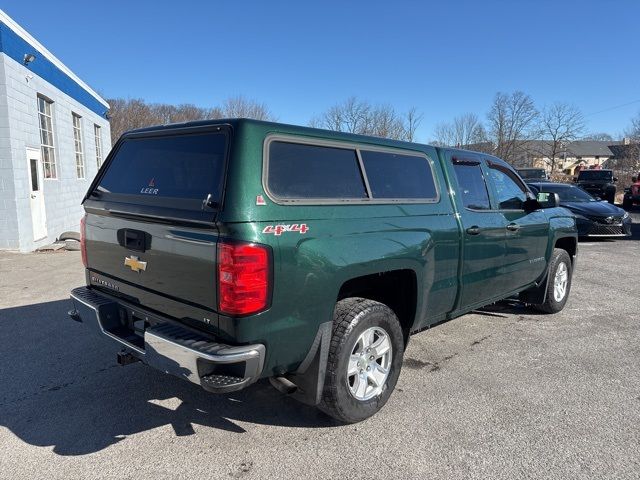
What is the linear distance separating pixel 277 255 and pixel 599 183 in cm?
2611

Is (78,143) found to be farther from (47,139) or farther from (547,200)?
(547,200)

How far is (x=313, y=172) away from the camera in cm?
303

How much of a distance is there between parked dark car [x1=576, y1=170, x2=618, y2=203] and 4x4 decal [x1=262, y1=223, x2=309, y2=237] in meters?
24.7

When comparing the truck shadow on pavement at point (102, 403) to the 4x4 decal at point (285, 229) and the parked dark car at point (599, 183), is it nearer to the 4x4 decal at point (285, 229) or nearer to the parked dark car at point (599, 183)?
the 4x4 decal at point (285, 229)

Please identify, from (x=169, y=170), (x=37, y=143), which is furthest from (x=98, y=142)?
(x=169, y=170)

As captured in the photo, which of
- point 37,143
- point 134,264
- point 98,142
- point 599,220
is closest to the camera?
point 134,264

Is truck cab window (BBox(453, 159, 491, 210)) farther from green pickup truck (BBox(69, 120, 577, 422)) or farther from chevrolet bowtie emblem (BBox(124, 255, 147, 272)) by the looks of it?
chevrolet bowtie emblem (BBox(124, 255, 147, 272))

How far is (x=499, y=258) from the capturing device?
14.9 feet

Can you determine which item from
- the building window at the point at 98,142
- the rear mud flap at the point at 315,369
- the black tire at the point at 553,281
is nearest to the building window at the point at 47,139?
the building window at the point at 98,142

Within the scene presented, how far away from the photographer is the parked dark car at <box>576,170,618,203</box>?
76.2 ft

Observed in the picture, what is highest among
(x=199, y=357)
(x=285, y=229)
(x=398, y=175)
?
(x=398, y=175)

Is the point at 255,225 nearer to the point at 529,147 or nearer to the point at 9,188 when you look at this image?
the point at 9,188

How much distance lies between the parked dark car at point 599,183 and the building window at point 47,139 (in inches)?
912

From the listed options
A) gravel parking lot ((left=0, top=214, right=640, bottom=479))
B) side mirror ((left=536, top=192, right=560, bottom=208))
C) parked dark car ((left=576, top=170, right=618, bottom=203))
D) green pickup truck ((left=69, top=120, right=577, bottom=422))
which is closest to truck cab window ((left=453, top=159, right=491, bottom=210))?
green pickup truck ((left=69, top=120, right=577, bottom=422))
